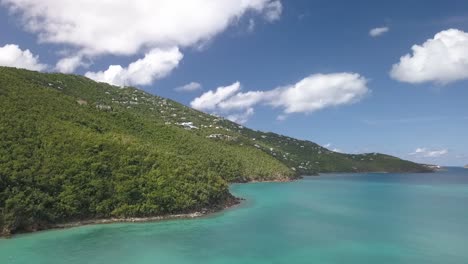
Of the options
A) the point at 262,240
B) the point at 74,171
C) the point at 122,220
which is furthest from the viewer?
the point at 74,171

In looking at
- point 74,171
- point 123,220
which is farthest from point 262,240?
point 74,171

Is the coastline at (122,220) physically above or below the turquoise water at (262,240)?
above

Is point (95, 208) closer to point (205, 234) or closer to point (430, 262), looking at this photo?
point (205, 234)

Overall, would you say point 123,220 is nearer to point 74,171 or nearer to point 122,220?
point 122,220

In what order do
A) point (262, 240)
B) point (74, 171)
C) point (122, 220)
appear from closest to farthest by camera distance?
1. point (262, 240)
2. point (122, 220)
3. point (74, 171)

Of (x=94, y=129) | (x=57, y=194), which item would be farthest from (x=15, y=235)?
(x=94, y=129)

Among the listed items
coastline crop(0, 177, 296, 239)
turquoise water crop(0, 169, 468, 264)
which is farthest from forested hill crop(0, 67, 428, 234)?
turquoise water crop(0, 169, 468, 264)

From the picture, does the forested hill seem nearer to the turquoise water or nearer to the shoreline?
the shoreline

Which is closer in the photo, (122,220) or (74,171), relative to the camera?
(122,220)

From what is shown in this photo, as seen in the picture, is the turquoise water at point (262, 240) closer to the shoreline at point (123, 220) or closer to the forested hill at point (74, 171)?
the shoreline at point (123, 220)

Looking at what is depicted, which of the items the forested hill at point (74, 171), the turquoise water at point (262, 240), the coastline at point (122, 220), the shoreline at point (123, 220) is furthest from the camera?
the forested hill at point (74, 171)

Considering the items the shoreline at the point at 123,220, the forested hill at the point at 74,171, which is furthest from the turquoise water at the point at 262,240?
the forested hill at the point at 74,171
